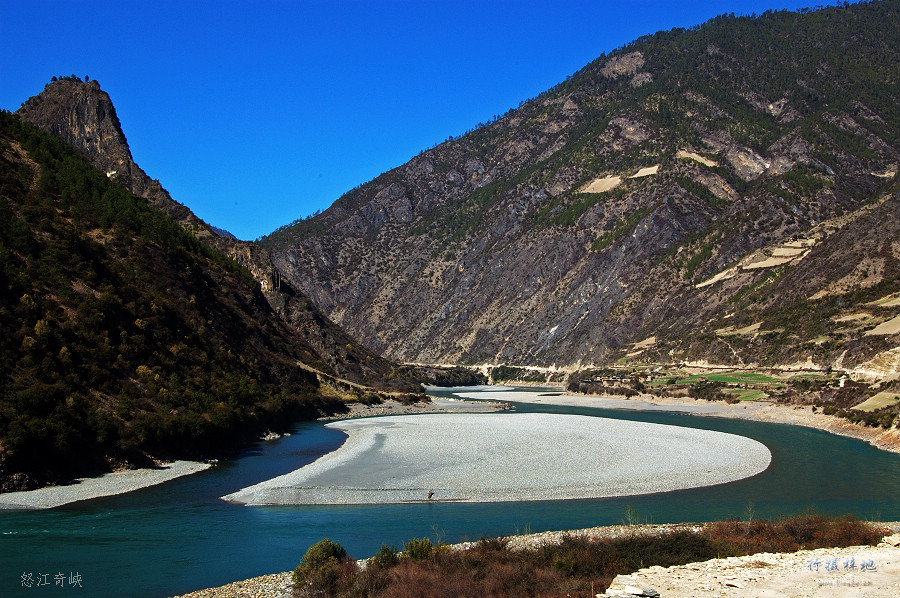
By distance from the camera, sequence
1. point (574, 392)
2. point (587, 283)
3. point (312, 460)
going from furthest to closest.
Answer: point (587, 283) < point (574, 392) < point (312, 460)

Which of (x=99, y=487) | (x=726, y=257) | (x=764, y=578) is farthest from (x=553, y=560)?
(x=726, y=257)

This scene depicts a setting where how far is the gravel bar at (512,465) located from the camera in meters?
32.9

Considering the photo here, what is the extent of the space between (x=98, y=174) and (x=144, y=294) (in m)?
24.2

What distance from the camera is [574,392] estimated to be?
115m

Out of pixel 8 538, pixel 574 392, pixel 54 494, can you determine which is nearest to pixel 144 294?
pixel 54 494

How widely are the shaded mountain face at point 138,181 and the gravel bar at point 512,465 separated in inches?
1766

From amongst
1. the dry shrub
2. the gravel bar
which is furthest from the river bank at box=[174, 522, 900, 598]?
the gravel bar

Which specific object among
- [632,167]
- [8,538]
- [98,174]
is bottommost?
[8,538]

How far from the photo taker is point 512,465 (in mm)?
40031

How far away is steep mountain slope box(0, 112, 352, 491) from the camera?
1403 inches

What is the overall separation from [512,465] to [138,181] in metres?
85.0

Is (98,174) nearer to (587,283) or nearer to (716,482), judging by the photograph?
(716,482)

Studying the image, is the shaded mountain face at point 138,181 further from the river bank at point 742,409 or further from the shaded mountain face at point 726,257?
the shaded mountain face at point 726,257

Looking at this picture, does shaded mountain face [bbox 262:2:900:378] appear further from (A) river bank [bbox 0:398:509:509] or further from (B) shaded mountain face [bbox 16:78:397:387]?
(A) river bank [bbox 0:398:509:509]
